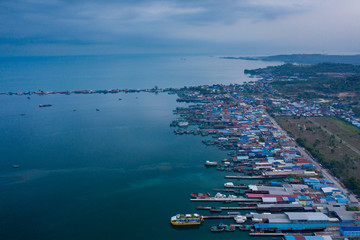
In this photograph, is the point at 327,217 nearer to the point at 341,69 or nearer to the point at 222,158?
the point at 222,158

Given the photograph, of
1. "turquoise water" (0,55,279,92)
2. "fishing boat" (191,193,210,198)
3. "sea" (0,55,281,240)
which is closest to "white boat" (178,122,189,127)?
"sea" (0,55,281,240)

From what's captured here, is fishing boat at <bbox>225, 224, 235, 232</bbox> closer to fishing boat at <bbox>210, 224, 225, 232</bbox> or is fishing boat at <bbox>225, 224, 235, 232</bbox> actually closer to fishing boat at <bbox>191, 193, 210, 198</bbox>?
fishing boat at <bbox>210, 224, 225, 232</bbox>

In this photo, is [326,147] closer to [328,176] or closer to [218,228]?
[328,176]

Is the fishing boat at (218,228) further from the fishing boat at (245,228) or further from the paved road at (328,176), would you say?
the paved road at (328,176)

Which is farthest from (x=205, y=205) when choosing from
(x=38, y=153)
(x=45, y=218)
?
Result: (x=38, y=153)

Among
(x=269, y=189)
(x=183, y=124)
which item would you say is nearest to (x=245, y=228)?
(x=269, y=189)

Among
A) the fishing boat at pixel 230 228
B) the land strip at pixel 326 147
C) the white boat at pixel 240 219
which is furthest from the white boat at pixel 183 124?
the fishing boat at pixel 230 228
